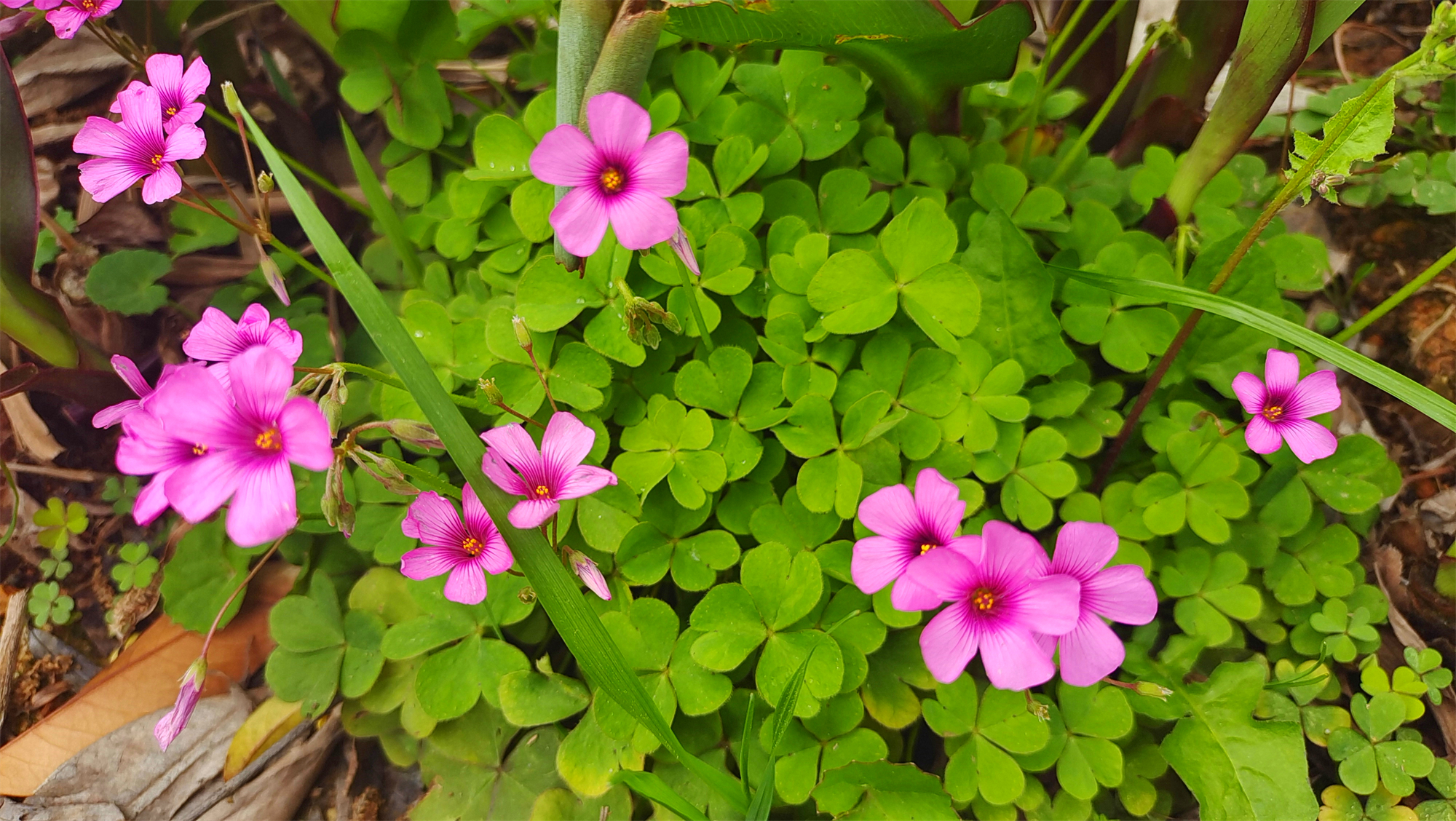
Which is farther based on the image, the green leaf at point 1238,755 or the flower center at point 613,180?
the green leaf at point 1238,755

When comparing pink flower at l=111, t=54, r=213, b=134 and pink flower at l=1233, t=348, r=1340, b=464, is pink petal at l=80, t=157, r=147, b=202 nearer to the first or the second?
pink flower at l=111, t=54, r=213, b=134

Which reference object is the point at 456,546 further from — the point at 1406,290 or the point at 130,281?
the point at 1406,290

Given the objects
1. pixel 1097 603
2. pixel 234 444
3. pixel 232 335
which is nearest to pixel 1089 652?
pixel 1097 603

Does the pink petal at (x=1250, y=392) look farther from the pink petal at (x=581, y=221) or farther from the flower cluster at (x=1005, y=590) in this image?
the pink petal at (x=581, y=221)

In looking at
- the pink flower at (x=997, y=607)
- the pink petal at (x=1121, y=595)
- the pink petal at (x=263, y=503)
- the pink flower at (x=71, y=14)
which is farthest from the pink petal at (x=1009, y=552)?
the pink flower at (x=71, y=14)

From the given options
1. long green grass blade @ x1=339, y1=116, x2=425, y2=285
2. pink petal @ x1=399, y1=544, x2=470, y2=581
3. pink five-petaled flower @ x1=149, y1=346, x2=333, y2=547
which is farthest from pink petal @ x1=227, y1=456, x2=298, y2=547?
long green grass blade @ x1=339, y1=116, x2=425, y2=285

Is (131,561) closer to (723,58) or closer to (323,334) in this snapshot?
(323,334)
